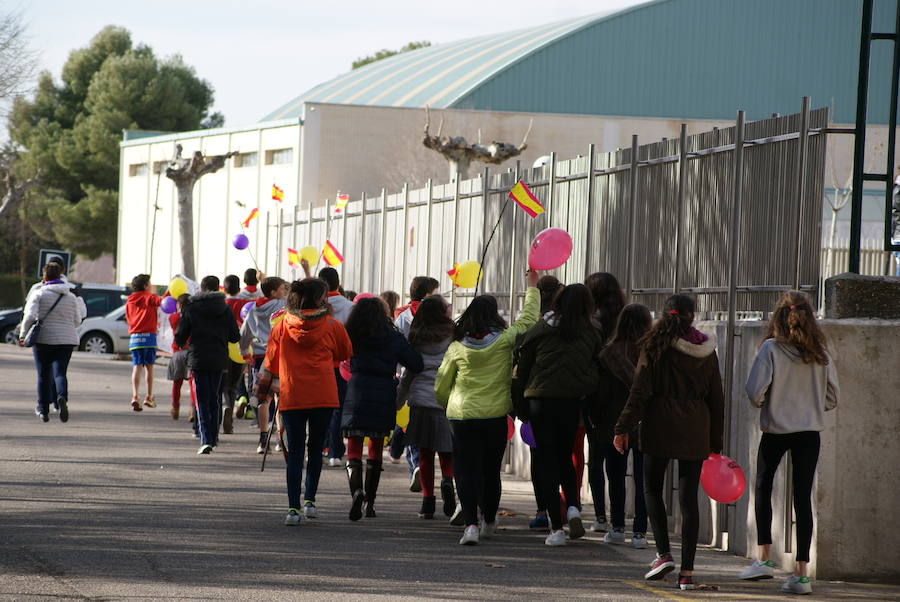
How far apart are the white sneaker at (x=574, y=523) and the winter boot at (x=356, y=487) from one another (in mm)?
1622

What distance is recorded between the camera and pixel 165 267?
5272 centimetres

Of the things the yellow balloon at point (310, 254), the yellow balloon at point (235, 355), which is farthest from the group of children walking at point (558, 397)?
the yellow balloon at point (310, 254)

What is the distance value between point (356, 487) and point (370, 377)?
834 mm

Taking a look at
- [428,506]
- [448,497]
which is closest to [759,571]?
[448,497]

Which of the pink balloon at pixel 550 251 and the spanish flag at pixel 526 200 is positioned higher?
the spanish flag at pixel 526 200

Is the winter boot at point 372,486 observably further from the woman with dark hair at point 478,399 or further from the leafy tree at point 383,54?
the leafy tree at point 383,54

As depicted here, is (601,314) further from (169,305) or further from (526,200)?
(169,305)

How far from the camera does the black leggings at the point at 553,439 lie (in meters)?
9.66

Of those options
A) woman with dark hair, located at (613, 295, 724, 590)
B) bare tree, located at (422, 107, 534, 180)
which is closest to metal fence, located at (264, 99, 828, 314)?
woman with dark hair, located at (613, 295, 724, 590)

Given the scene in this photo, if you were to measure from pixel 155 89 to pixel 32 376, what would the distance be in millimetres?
49415

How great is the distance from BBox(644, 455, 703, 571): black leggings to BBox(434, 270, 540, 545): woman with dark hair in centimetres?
153

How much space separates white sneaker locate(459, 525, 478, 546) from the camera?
9.55 metres

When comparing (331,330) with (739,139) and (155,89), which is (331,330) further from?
(155,89)

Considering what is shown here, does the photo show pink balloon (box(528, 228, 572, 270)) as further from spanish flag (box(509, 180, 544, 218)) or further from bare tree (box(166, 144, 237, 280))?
bare tree (box(166, 144, 237, 280))
